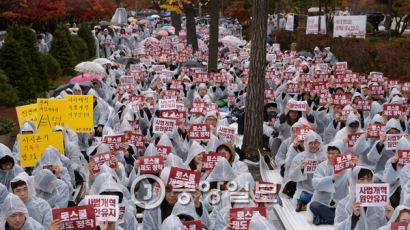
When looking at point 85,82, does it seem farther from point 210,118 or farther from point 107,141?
point 107,141

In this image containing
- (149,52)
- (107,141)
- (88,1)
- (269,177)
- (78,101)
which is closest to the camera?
(107,141)

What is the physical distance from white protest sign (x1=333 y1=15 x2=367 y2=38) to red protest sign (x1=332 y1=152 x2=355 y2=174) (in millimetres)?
→ 16969

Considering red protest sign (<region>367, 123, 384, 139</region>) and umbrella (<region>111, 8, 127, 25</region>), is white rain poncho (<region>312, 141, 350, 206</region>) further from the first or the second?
umbrella (<region>111, 8, 127, 25</region>)

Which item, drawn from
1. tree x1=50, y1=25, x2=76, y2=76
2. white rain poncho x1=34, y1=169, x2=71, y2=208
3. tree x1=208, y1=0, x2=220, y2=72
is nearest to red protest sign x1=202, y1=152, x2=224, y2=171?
white rain poncho x1=34, y1=169, x2=71, y2=208

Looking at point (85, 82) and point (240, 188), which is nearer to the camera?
point (240, 188)

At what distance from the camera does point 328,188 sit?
846 centimetres

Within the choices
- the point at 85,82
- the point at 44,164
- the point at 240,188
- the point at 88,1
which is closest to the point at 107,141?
the point at 44,164

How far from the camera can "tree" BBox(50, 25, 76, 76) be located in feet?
78.8

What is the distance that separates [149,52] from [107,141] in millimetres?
16012

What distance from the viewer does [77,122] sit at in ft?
33.2

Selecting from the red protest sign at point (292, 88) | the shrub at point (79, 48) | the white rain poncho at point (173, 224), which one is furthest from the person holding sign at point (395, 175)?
the shrub at point (79, 48)

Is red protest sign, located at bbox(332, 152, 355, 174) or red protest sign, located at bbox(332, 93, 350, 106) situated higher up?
red protest sign, located at bbox(332, 93, 350, 106)

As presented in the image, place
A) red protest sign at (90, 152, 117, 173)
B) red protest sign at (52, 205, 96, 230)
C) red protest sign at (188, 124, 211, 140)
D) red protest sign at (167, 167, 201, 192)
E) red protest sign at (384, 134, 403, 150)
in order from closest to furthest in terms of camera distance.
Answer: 1. red protest sign at (52, 205, 96, 230)
2. red protest sign at (167, 167, 201, 192)
3. red protest sign at (90, 152, 117, 173)
4. red protest sign at (384, 134, 403, 150)
5. red protest sign at (188, 124, 211, 140)

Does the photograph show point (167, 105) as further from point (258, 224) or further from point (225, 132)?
point (258, 224)
